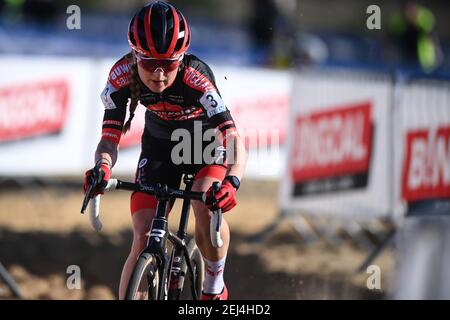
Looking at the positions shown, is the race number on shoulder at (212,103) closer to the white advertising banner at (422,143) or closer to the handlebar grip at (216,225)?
the handlebar grip at (216,225)

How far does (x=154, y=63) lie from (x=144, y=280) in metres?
1.35

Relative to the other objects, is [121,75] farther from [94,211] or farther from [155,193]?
[94,211]

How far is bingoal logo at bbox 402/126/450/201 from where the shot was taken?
938cm

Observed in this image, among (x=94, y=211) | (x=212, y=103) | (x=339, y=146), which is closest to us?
(x=94, y=211)

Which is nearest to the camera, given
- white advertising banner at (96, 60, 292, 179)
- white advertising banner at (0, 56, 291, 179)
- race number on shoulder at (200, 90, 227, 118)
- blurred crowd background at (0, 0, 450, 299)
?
race number on shoulder at (200, 90, 227, 118)

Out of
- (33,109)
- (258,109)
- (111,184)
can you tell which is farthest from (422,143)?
(33,109)

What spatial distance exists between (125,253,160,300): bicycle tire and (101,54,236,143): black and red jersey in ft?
2.83

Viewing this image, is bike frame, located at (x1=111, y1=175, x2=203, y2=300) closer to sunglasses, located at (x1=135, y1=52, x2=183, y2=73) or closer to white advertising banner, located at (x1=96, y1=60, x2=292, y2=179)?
sunglasses, located at (x1=135, y1=52, x2=183, y2=73)

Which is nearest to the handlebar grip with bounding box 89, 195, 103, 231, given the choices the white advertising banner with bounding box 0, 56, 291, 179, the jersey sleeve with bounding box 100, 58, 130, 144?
the jersey sleeve with bounding box 100, 58, 130, 144

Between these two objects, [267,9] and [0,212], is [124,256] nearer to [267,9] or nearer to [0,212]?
[0,212]

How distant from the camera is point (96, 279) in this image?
914 centimetres

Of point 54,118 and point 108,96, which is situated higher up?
point 54,118

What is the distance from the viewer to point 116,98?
18.9 ft

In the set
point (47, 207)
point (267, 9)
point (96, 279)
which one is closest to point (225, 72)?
point (47, 207)
